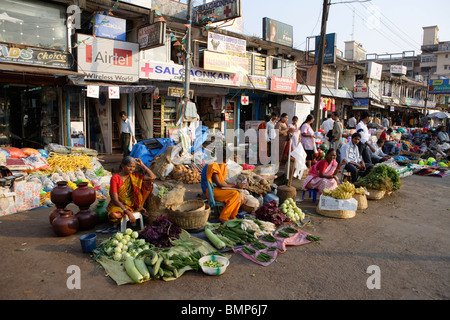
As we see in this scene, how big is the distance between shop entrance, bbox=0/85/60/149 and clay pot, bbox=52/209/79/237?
319 inches

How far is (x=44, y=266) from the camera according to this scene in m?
3.96

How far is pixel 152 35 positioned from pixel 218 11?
2943 millimetres

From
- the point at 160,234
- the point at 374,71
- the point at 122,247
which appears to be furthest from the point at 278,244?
the point at 374,71

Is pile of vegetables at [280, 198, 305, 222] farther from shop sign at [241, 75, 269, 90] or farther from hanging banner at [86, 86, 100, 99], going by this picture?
shop sign at [241, 75, 269, 90]

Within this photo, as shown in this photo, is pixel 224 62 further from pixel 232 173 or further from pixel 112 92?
pixel 232 173

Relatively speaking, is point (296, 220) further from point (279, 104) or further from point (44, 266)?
point (279, 104)

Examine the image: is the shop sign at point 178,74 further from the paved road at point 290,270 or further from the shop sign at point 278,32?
the paved road at point 290,270

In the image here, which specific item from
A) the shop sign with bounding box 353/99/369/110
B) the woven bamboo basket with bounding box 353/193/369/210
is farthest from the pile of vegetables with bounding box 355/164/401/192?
the shop sign with bounding box 353/99/369/110

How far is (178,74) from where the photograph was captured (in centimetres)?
1443

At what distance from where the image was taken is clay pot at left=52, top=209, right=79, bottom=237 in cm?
484

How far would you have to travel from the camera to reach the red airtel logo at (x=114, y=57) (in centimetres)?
1155

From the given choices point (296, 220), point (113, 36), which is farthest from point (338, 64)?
point (296, 220)
